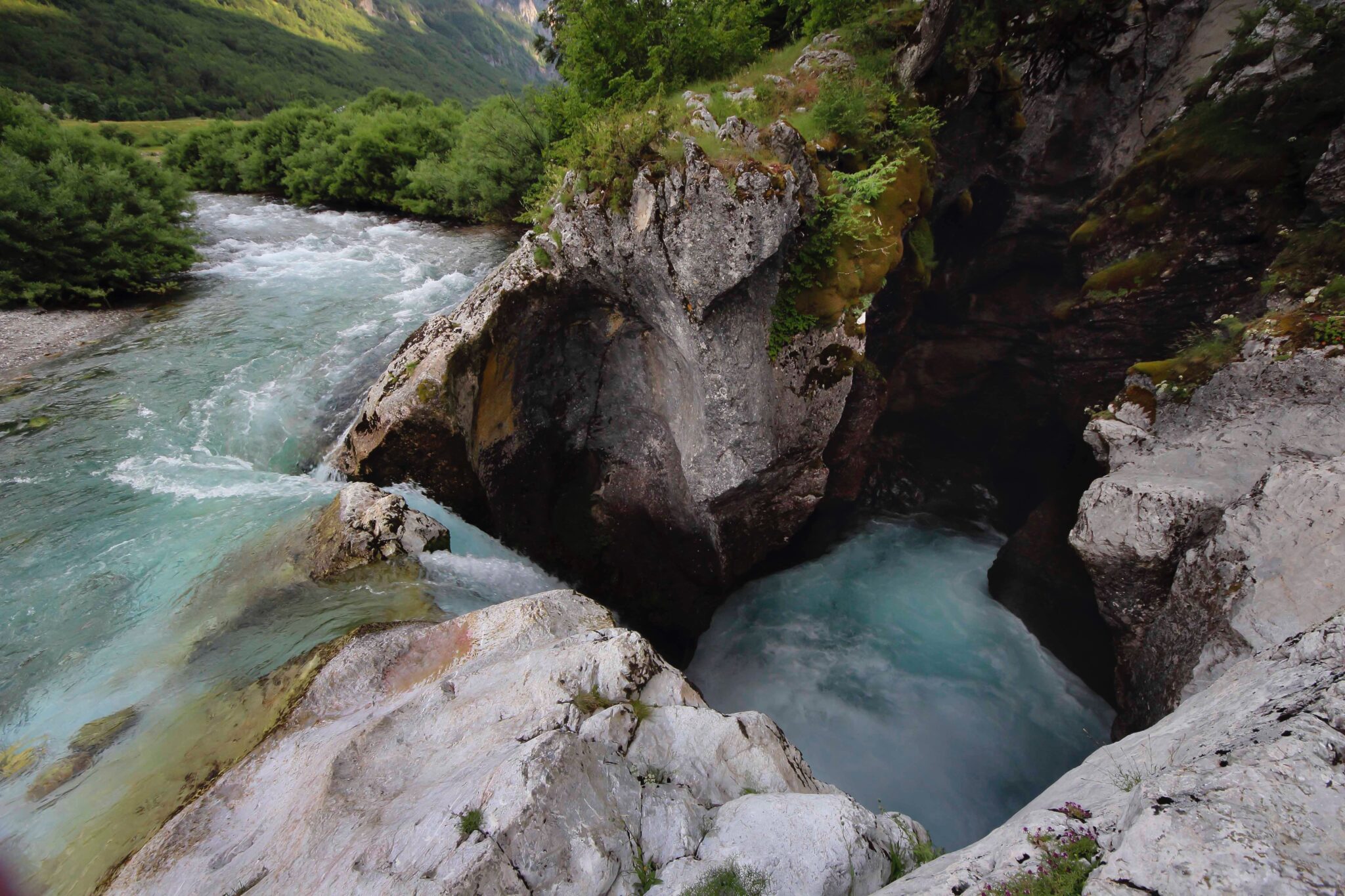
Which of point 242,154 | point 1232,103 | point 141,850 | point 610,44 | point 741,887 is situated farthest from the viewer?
point 242,154

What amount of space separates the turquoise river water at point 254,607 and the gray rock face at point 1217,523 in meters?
3.35

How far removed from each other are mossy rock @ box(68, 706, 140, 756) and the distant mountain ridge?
4506 centimetres

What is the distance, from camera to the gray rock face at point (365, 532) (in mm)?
7324

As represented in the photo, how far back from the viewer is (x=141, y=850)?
4.20 meters

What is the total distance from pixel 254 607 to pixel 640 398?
6.66m

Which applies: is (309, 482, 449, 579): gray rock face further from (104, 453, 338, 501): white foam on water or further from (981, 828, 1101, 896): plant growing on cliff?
(981, 828, 1101, 896): plant growing on cliff

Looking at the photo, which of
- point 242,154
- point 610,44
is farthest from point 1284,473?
point 242,154

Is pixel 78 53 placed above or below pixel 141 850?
above

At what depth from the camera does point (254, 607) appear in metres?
6.76

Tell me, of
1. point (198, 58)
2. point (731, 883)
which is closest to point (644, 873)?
point (731, 883)

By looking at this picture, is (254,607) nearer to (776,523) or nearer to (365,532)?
(365,532)

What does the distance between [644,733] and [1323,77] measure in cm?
1228

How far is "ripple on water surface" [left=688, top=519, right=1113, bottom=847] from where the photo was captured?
30.1 ft

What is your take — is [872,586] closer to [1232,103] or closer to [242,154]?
[1232,103]
